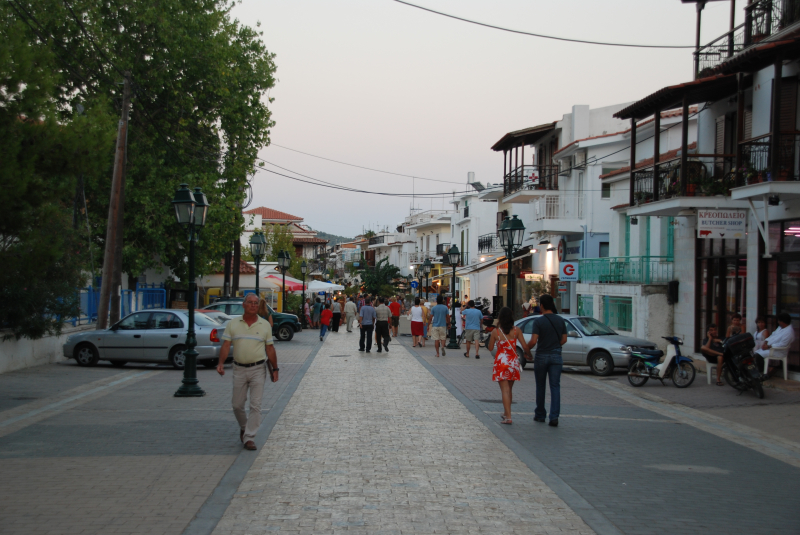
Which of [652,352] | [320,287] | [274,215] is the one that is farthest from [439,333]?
[274,215]

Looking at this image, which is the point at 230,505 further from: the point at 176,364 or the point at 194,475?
the point at 176,364

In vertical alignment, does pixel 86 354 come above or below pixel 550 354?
below

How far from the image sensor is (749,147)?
16.2 m

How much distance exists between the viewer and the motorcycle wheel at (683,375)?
15.7 m

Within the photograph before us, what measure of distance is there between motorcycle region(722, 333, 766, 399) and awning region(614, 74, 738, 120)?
21.5 ft

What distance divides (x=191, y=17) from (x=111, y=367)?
57.1 ft

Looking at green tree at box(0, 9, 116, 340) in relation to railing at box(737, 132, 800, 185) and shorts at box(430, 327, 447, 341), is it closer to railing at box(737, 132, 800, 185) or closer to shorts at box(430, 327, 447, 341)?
railing at box(737, 132, 800, 185)

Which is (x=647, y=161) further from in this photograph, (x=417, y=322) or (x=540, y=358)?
(x=540, y=358)

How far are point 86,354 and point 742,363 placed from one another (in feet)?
49.5

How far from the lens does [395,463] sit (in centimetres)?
818

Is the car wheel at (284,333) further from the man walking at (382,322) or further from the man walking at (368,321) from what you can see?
the man walking at (382,322)

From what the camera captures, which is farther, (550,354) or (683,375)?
(683,375)

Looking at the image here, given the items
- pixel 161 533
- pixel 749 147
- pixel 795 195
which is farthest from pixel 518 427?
pixel 749 147

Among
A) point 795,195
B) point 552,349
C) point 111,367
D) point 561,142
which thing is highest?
point 561,142
